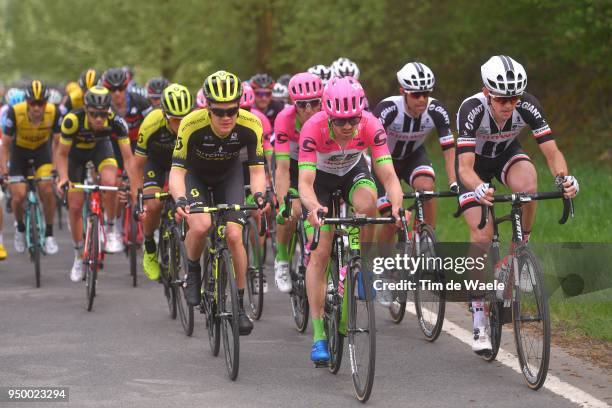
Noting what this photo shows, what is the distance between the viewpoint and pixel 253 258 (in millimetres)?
10789

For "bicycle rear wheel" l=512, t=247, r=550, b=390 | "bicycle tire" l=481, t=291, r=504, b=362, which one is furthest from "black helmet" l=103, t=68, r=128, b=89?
"bicycle rear wheel" l=512, t=247, r=550, b=390

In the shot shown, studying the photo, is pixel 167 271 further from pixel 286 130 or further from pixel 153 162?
pixel 286 130

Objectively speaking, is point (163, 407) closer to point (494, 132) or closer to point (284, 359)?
point (284, 359)

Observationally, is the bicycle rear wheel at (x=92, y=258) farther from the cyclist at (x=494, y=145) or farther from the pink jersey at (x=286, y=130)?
the cyclist at (x=494, y=145)

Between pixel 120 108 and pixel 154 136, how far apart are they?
158 inches

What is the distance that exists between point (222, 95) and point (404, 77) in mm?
2034

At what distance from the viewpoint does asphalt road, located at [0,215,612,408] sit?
24.0ft

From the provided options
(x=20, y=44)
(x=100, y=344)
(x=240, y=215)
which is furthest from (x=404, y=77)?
(x=20, y=44)

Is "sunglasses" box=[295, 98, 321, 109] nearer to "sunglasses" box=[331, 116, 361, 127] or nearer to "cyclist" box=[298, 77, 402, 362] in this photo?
→ "cyclist" box=[298, 77, 402, 362]

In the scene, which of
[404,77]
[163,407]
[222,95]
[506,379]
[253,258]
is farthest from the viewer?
[253,258]

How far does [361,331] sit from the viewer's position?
24.0 ft

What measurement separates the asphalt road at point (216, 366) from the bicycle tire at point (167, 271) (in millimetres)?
155

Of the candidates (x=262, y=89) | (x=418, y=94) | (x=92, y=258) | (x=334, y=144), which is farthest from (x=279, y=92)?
(x=334, y=144)

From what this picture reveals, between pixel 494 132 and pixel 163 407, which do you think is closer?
pixel 163 407
